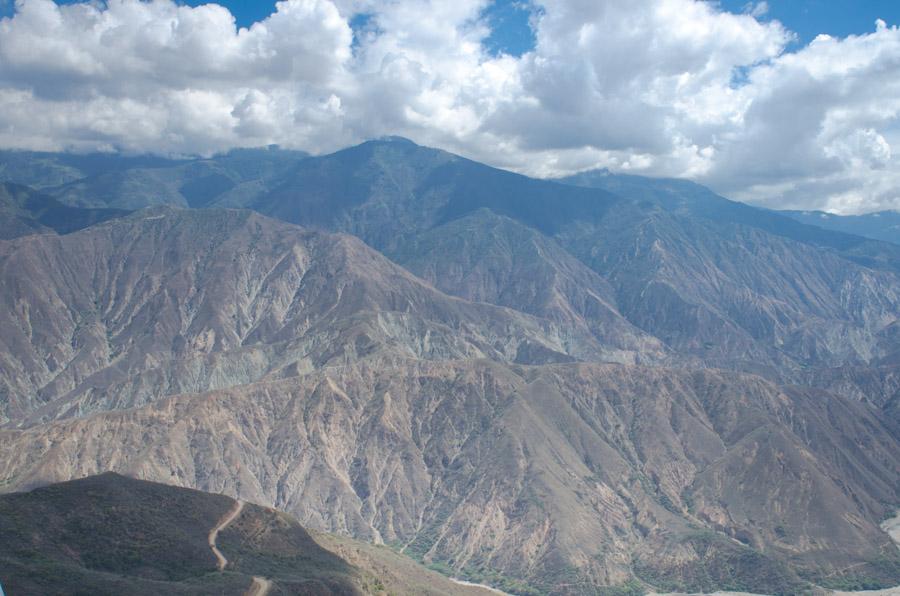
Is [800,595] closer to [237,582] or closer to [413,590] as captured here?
[413,590]

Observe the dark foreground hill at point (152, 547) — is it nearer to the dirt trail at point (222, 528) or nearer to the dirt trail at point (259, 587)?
the dirt trail at point (259, 587)

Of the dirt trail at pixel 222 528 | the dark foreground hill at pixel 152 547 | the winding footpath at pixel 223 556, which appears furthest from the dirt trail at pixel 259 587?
the dirt trail at pixel 222 528

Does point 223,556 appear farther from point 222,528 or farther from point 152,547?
point 152,547

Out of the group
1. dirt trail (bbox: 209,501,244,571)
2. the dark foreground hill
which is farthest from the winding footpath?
the dark foreground hill

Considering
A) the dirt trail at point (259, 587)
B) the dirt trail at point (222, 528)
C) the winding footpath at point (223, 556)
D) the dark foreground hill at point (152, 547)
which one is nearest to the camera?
the dark foreground hill at point (152, 547)

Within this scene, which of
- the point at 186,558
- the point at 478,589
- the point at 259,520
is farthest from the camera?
the point at 478,589

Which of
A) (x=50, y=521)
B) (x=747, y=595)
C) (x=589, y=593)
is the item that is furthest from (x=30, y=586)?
(x=747, y=595)

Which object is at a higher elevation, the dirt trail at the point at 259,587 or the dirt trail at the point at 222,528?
the dirt trail at the point at 222,528
